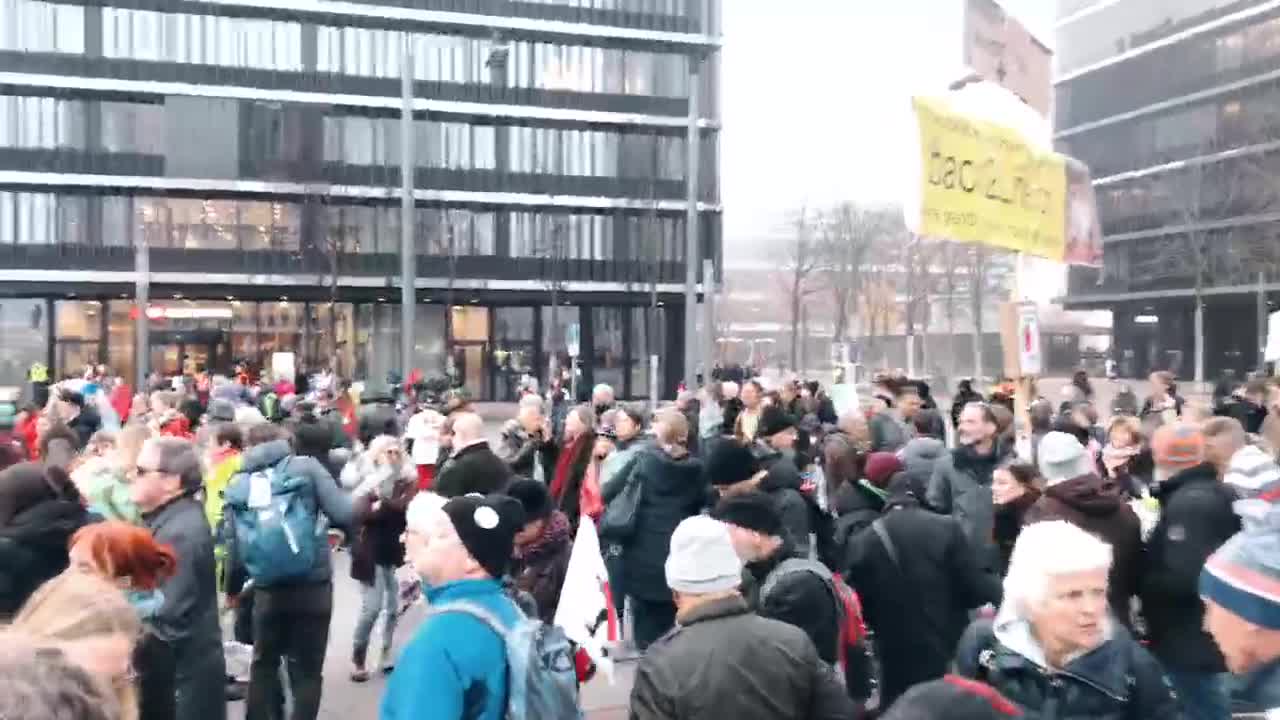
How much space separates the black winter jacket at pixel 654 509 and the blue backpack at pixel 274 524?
2.23 meters

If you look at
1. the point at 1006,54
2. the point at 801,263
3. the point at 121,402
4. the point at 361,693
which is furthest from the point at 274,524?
the point at 801,263

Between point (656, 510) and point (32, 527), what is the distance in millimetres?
3789

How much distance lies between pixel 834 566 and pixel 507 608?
5225 millimetres

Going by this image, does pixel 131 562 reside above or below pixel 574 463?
above

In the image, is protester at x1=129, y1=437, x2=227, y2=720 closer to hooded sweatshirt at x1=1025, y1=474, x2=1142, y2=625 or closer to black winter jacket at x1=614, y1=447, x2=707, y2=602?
black winter jacket at x1=614, y1=447, x2=707, y2=602

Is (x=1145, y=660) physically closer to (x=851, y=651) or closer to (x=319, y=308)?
(x=851, y=651)

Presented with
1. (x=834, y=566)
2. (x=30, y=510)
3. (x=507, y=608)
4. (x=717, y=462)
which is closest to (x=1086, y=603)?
(x=507, y=608)

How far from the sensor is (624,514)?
8281 mm

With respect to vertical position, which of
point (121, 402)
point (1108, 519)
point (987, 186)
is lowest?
point (121, 402)

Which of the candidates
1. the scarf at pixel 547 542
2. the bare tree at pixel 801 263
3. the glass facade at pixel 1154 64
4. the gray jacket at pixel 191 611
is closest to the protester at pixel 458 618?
the gray jacket at pixel 191 611

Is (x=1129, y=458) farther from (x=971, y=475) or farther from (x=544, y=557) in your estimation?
(x=544, y=557)

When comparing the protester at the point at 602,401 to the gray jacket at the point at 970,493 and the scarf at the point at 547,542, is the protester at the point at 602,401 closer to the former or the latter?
the gray jacket at the point at 970,493

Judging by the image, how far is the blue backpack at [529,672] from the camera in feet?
11.9

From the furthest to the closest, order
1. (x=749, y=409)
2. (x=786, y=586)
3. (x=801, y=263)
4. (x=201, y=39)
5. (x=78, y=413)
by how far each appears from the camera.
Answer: (x=801, y=263) < (x=201, y=39) < (x=749, y=409) < (x=78, y=413) < (x=786, y=586)
